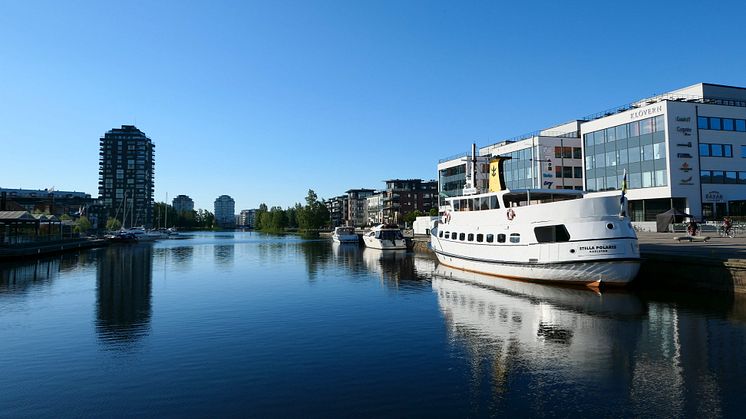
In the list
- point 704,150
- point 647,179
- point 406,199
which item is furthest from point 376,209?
point 704,150

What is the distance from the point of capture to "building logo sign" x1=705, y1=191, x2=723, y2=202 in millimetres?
65500

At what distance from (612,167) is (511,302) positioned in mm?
57889

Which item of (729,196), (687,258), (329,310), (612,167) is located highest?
(612,167)

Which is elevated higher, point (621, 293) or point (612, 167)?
point (612, 167)

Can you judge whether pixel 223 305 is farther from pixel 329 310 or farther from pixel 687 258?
pixel 687 258

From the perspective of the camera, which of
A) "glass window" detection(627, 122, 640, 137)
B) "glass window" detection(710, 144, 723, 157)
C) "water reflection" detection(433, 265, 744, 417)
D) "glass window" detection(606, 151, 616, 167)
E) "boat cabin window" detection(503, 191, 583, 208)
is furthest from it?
"glass window" detection(606, 151, 616, 167)

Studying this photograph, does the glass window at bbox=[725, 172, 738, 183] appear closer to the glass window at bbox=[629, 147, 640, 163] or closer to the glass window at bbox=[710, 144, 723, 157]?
the glass window at bbox=[710, 144, 723, 157]

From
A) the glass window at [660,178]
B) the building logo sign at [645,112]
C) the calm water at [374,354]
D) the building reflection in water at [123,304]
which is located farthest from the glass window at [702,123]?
the building reflection in water at [123,304]

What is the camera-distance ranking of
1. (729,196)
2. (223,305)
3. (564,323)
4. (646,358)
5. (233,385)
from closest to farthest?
1. (233,385)
2. (646,358)
3. (564,323)
4. (223,305)
5. (729,196)

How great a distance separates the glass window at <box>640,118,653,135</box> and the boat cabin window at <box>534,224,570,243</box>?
162ft

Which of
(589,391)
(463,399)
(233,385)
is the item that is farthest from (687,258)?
(233,385)

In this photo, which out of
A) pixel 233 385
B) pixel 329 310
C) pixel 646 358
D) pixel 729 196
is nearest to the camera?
pixel 233 385

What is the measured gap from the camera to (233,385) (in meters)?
13.0

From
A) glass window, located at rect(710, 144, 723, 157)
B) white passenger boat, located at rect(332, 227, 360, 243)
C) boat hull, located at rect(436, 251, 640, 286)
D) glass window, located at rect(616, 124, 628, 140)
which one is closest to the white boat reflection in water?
boat hull, located at rect(436, 251, 640, 286)
